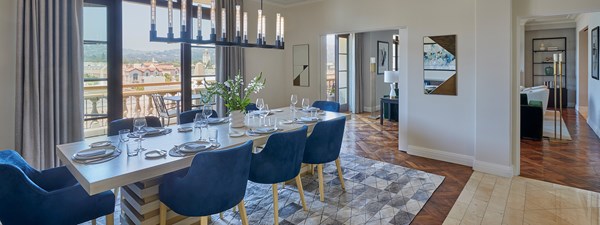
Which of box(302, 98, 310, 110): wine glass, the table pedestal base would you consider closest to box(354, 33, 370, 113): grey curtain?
box(302, 98, 310, 110): wine glass

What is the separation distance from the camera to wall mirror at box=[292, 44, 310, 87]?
248 inches

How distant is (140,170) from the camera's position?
1902mm

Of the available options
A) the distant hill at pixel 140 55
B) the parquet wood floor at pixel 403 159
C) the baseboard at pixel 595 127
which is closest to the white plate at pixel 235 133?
the parquet wood floor at pixel 403 159

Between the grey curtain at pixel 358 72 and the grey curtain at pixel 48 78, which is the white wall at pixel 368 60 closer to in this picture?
the grey curtain at pixel 358 72

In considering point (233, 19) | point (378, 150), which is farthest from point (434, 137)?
point (233, 19)

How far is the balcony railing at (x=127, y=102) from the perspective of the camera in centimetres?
425

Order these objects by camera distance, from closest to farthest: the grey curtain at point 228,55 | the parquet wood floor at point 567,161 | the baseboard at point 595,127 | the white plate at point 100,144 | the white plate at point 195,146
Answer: the white plate at point 195,146 → the white plate at point 100,144 → the parquet wood floor at point 567,161 → the grey curtain at point 228,55 → the baseboard at point 595,127

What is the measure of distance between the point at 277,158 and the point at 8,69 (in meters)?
3.20

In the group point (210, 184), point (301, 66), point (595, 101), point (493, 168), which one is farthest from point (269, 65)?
point (595, 101)

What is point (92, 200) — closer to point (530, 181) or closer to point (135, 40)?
point (135, 40)

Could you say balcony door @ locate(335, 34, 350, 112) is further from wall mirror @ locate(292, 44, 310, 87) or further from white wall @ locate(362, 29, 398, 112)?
wall mirror @ locate(292, 44, 310, 87)

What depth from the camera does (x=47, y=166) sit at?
147 inches

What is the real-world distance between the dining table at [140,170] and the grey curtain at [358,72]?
6.33 m

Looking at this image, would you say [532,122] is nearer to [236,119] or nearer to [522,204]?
[522,204]
